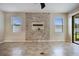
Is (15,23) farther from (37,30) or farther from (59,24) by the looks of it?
(37,30)

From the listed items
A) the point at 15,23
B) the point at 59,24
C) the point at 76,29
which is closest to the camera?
the point at 15,23

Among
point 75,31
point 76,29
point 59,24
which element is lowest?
point 75,31

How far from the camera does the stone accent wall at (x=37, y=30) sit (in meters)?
5.16

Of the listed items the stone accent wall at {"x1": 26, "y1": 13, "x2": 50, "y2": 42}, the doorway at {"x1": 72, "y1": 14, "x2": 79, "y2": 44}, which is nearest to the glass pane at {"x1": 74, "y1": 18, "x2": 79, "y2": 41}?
the doorway at {"x1": 72, "y1": 14, "x2": 79, "y2": 44}

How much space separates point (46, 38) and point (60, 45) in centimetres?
65

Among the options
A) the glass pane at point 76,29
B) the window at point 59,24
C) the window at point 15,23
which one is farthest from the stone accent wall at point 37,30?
the glass pane at point 76,29

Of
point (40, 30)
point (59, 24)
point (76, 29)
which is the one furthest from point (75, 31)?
point (59, 24)

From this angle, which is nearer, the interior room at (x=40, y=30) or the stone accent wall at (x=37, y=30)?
the interior room at (x=40, y=30)

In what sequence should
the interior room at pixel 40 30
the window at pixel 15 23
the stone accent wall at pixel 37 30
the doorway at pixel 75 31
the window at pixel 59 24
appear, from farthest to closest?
the doorway at pixel 75 31
the stone accent wall at pixel 37 30
the interior room at pixel 40 30
the window at pixel 59 24
the window at pixel 15 23

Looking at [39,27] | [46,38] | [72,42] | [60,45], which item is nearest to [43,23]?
[39,27]

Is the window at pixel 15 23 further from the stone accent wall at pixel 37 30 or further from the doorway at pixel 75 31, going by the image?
the doorway at pixel 75 31

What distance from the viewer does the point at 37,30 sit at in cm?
545

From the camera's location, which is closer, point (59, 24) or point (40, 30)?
point (59, 24)

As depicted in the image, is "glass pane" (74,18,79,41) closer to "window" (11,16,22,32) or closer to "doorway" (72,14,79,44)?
"doorway" (72,14,79,44)
